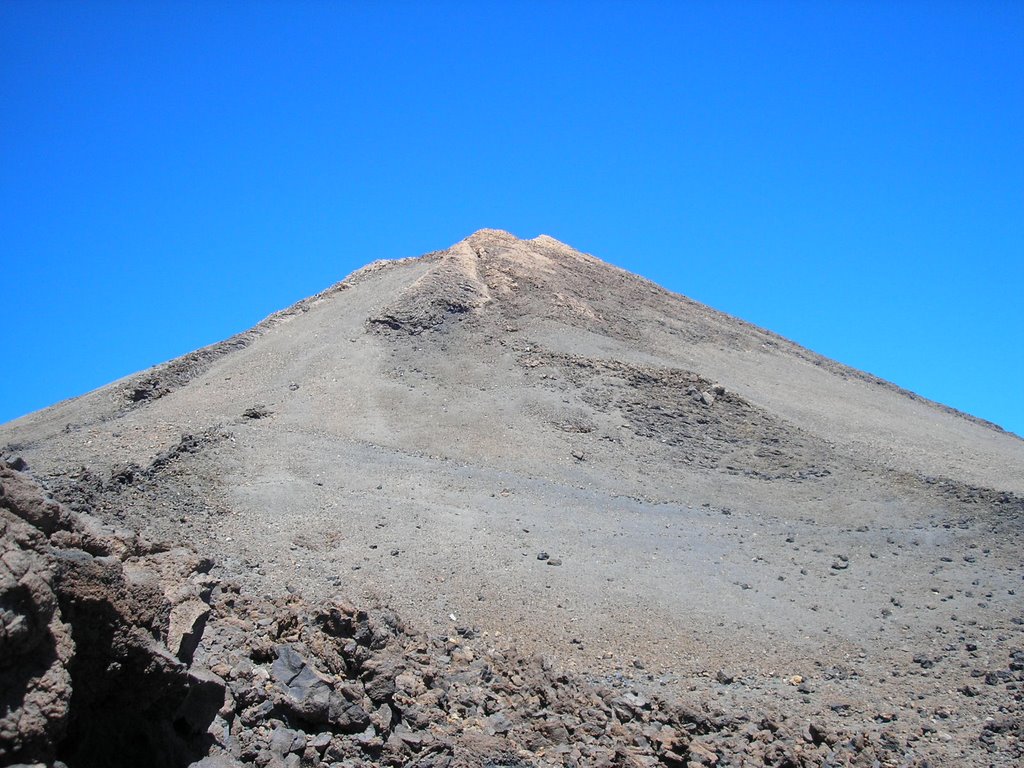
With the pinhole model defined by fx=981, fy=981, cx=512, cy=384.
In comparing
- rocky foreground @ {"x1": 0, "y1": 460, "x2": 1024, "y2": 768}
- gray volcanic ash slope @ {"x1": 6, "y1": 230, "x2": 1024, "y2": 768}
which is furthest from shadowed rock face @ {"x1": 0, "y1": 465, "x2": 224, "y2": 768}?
gray volcanic ash slope @ {"x1": 6, "y1": 230, "x2": 1024, "y2": 768}

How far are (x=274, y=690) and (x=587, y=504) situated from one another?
1243 cm

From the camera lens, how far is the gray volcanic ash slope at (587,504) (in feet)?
44.8

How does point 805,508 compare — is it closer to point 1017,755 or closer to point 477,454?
point 477,454

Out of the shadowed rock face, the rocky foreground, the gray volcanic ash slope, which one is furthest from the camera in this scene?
the gray volcanic ash slope

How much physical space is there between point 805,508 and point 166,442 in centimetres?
1402

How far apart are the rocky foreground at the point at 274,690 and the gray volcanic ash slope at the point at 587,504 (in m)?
0.09

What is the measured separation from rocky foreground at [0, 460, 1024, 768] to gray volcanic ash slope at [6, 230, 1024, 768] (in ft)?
0.29

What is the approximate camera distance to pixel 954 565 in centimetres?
1936

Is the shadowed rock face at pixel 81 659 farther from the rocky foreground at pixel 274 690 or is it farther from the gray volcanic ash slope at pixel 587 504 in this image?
the gray volcanic ash slope at pixel 587 504

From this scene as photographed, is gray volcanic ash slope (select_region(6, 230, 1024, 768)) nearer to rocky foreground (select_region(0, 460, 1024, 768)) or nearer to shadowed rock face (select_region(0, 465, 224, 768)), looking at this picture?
rocky foreground (select_region(0, 460, 1024, 768))

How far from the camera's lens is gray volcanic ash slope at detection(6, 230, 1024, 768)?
1364 cm

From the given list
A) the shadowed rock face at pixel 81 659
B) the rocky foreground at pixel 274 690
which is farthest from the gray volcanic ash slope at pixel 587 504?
the shadowed rock face at pixel 81 659

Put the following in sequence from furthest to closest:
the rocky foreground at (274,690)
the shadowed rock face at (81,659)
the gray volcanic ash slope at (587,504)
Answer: the gray volcanic ash slope at (587,504)
the rocky foreground at (274,690)
the shadowed rock face at (81,659)

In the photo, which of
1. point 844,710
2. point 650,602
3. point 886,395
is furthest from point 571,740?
point 886,395
